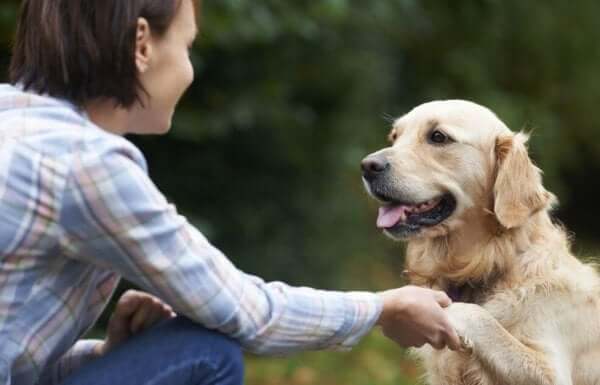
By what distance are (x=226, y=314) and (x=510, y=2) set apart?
781cm

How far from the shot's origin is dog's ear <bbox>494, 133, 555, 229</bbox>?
11.8 feet

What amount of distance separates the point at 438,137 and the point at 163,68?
1.24 metres

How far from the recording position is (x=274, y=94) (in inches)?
286

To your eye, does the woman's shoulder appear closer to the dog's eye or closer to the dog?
the dog

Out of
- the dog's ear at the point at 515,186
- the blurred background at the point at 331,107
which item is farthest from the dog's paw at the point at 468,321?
the blurred background at the point at 331,107

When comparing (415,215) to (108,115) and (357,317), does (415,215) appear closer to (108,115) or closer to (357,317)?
(357,317)

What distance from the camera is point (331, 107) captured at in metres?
8.22

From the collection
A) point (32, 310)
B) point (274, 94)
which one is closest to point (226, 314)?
point (32, 310)

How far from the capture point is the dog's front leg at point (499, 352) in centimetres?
344

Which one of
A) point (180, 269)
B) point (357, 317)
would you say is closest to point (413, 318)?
point (357, 317)

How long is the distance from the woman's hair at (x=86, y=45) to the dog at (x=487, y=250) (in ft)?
3.98

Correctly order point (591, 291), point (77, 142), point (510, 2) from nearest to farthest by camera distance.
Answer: point (77, 142), point (591, 291), point (510, 2)

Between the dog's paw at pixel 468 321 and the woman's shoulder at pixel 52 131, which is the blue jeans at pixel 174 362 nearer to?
the woman's shoulder at pixel 52 131

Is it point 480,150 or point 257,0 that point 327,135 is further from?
point 480,150
